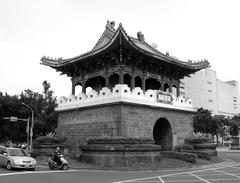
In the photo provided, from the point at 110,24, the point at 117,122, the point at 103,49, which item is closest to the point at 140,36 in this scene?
the point at 110,24

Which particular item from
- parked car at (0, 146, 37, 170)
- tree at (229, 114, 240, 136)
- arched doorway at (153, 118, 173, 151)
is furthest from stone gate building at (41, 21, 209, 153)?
tree at (229, 114, 240, 136)

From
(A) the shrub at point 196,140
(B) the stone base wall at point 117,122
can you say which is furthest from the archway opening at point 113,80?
(A) the shrub at point 196,140

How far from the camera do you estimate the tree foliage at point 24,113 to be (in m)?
43.5

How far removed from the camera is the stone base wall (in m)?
21.3

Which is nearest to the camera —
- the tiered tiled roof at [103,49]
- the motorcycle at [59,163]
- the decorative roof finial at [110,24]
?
the motorcycle at [59,163]

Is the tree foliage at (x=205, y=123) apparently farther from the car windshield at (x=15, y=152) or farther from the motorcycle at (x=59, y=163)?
the car windshield at (x=15, y=152)

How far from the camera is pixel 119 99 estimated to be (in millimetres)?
21094

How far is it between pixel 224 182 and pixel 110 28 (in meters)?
18.0

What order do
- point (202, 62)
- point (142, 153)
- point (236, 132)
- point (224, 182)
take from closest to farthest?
1. point (224, 182)
2. point (142, 153)
3. point (202, 62)
4. point (236, 132)

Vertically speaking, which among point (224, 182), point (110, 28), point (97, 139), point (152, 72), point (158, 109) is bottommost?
point (224, 182)

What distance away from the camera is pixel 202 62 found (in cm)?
2695

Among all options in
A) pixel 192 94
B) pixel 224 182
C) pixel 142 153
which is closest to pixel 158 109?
pixel 142 153

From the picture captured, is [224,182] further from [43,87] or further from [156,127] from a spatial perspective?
[43,87]

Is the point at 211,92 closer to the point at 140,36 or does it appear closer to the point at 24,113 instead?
the point at 24,113
